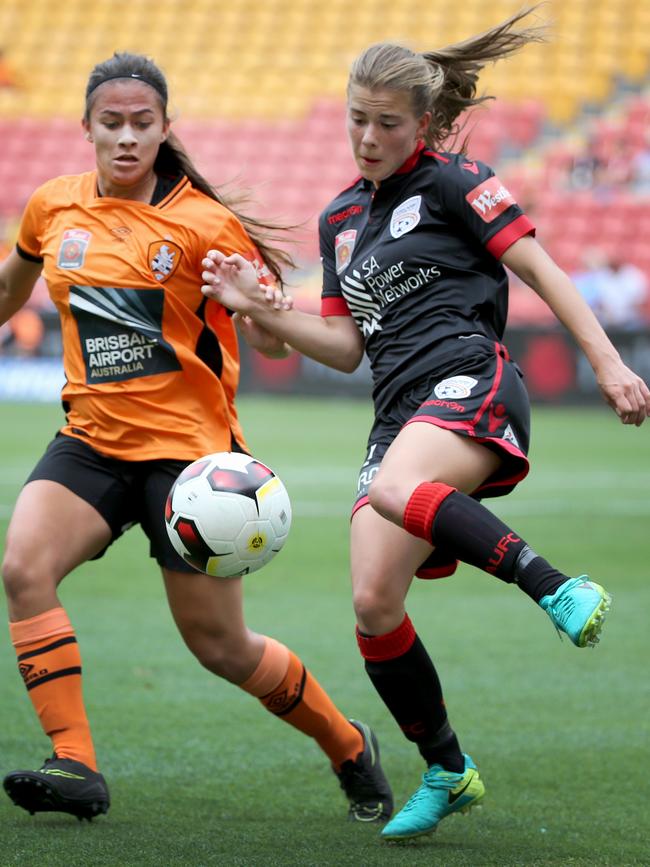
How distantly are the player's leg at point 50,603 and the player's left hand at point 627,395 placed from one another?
1.56 metres

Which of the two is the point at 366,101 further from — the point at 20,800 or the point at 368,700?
the point at 368,700

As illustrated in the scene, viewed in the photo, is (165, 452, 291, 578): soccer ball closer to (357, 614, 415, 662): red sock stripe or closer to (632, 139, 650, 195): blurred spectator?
(357, 614, 415, 662): red sock stripe

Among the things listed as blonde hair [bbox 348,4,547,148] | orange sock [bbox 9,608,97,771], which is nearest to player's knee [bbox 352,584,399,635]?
orange sock [bbox 9,608,97,771]

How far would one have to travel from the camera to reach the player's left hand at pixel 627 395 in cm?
342

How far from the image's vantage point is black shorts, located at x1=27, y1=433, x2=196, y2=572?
399 centimetres

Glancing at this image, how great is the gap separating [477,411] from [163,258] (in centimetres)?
114

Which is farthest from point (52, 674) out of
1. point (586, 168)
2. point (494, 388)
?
point (586, 168)

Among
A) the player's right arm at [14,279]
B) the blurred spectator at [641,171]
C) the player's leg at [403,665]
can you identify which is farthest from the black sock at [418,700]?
the blurred spectator at [641,171]

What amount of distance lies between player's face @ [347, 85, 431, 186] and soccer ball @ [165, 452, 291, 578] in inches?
37.6

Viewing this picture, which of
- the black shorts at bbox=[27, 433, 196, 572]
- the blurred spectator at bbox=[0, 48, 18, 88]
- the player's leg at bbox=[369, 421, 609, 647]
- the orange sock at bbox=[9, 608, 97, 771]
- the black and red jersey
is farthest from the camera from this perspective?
the blurred spectator at bbox=[0, 48, 18, 88]

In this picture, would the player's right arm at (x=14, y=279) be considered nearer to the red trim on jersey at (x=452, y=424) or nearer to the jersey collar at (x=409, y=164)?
the jersey collar at (x=409, y=164)

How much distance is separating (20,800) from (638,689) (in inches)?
113

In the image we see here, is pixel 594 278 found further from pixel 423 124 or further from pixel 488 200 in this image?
pixel 488 200

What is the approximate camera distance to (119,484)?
4043 millimetres
